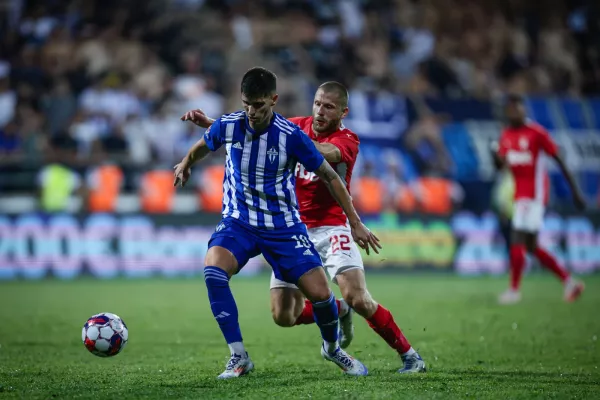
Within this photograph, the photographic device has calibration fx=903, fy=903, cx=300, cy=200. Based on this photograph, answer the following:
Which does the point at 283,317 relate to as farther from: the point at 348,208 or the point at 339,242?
the point at 348,208

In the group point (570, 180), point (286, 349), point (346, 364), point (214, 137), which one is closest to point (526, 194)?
point (570, 180)

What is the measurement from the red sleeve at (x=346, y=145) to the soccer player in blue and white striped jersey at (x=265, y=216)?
0.51 m

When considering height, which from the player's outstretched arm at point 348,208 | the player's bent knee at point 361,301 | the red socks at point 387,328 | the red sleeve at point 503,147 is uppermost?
the red sleeve at point 503,147

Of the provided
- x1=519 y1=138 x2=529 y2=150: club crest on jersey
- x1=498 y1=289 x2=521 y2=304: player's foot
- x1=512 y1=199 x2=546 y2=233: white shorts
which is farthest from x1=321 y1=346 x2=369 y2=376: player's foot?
x1=519 y1=138 x2=529 y2=150: club crest on jersey

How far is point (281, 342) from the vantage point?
29.5 ft

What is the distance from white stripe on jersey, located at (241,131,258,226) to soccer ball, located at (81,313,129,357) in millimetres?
1313

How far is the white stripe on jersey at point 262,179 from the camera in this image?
652cm

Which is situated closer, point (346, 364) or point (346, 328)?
point (346, 364)

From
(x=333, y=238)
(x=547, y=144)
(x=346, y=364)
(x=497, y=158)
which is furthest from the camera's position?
(x=497, y=158)

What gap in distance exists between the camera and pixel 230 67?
65.7 feet

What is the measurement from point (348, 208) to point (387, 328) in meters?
1.10

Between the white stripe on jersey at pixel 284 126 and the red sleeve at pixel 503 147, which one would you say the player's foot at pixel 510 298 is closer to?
the red sleeve at pixel 503 147

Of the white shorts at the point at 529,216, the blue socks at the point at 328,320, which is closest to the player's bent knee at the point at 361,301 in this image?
the blue socks at the point at 328,320

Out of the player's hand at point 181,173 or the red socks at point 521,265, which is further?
the red socks at point 521,265
